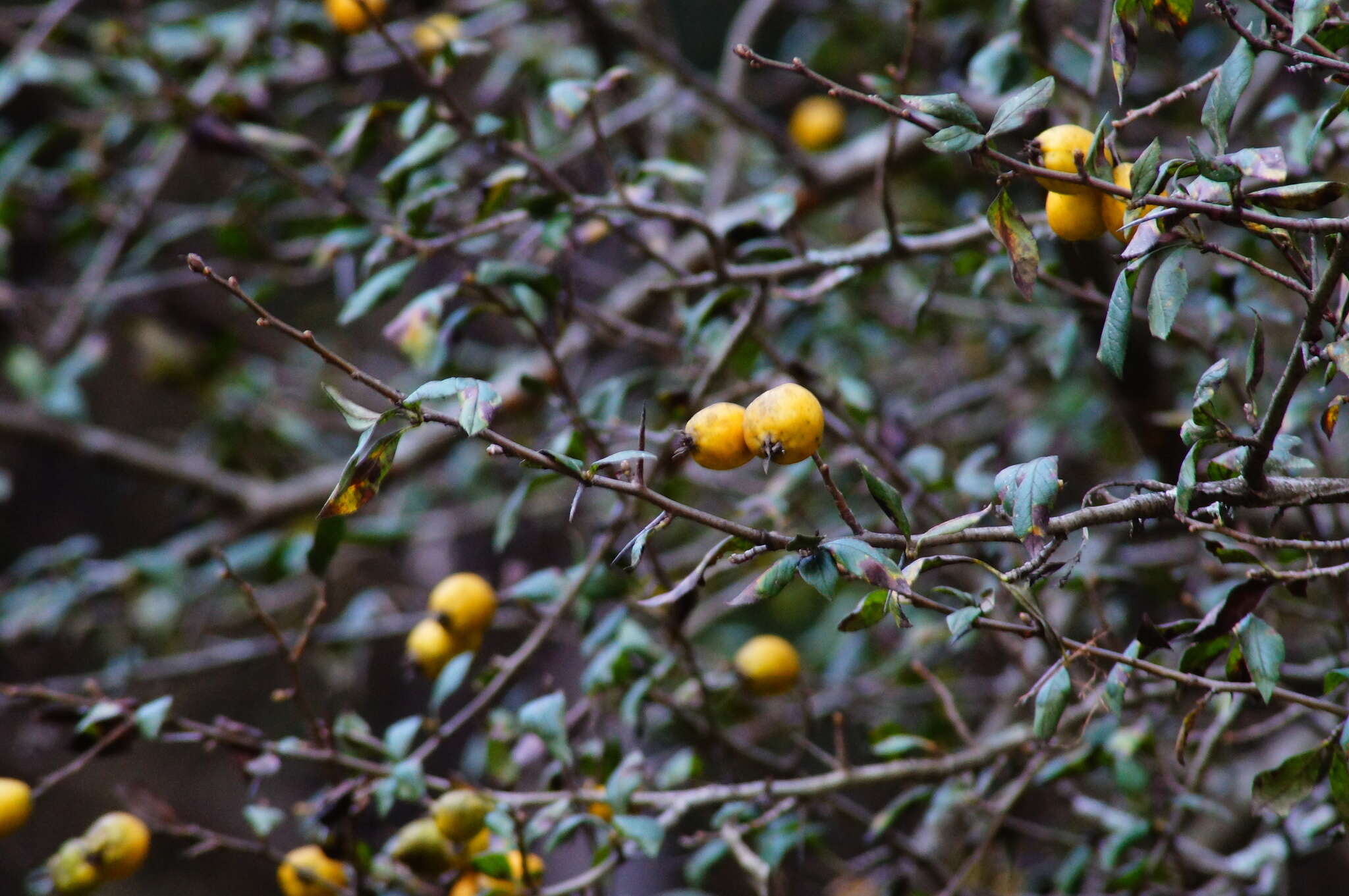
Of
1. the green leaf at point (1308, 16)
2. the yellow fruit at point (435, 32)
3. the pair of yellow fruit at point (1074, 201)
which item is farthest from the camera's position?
the yellow fruit at point (435, 32)

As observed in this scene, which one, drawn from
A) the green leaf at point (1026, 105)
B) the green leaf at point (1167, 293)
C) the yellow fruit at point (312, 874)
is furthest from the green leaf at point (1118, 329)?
the yellow fruit at point (312, 874)

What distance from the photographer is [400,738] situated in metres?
1.17

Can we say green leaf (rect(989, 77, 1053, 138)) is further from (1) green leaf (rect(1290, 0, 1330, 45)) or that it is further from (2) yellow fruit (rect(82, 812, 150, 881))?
(2) yellow fruit (rect(82, 812, 150, 881))

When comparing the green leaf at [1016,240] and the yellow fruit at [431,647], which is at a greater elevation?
the green leaf at [1016,240]

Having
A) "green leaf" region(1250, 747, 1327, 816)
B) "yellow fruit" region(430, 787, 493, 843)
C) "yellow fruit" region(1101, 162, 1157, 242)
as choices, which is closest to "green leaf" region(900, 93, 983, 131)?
"yellow fruit" region(1101, 162, 1157, 242)

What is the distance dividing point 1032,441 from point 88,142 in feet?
5.99

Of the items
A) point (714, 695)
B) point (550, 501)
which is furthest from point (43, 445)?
point (714, 695)

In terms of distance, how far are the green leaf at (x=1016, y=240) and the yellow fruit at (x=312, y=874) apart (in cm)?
90

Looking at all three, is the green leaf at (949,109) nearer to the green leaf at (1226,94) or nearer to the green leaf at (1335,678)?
the green leaf at (1226,94)

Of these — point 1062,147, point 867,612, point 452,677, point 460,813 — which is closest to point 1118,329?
point 1062,147

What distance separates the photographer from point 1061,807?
239cm

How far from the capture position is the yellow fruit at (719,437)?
71 cm

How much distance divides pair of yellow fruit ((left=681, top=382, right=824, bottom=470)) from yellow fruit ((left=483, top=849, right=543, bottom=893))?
49cm

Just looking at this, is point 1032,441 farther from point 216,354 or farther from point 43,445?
point 43,445
